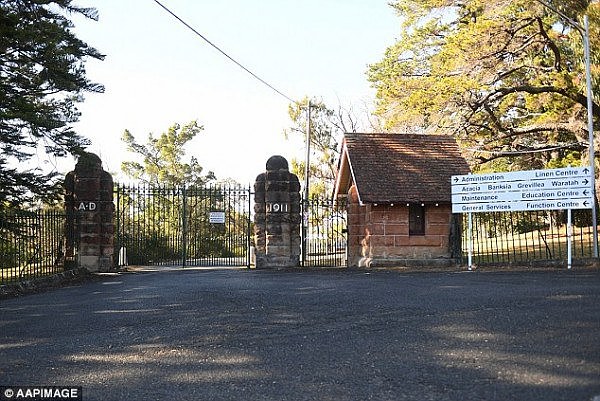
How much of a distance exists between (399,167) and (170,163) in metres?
24.5

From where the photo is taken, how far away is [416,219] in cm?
2062

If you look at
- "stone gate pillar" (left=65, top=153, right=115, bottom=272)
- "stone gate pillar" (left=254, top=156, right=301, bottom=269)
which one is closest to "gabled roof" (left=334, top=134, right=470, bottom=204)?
"stone gate pillar" (left=254, top=156, right=301, bottom=269)

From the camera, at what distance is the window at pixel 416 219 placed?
20531 millimetres

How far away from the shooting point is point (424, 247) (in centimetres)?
2039

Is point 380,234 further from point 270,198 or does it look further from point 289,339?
point 289,339

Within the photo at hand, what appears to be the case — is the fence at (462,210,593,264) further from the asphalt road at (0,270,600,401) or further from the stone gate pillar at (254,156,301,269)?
the asphalt road at (0,270,600,401)

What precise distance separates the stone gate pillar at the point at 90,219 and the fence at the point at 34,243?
428 mm

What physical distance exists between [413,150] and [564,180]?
23.0 ft

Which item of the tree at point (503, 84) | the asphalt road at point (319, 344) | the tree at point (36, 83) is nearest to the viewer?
the asphalt road at point (319, 344)

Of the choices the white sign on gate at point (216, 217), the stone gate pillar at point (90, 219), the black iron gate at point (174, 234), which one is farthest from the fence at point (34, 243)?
the white sign on gate at point (216, 217)

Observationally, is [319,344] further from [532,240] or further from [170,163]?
[170,163]

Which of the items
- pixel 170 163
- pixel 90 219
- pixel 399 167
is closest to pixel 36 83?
pixel 90 219

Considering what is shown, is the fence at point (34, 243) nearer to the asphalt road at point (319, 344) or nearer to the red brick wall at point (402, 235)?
the asphalt road at point (319, 344)

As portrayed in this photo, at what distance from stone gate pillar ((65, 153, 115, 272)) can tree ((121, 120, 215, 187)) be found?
69.3ft
